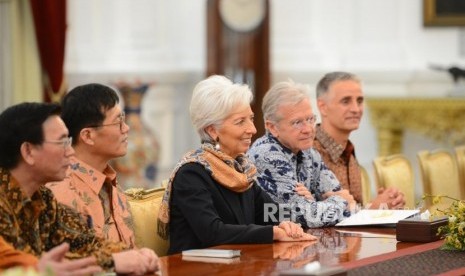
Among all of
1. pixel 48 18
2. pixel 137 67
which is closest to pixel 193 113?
pixel 48 18

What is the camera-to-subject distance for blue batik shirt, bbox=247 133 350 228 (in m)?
5.23

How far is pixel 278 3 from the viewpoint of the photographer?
1155cm

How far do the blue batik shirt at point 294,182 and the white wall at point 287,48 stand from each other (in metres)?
5.57

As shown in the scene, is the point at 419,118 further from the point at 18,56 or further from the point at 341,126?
the point at 341,126

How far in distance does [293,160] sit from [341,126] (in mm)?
950

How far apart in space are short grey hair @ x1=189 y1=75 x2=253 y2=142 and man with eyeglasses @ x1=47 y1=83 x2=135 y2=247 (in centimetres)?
44

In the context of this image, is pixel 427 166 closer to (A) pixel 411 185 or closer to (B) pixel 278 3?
(A) pixel 411 185

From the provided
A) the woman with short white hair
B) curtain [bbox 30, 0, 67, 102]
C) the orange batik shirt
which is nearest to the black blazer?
the woman with short white hair

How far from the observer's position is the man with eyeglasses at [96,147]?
446cm

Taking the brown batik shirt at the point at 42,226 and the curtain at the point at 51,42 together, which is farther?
the curtain at the point at 51,42

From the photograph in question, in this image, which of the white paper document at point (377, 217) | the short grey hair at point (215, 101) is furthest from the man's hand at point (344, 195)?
the short grey hair at point (215, 101)

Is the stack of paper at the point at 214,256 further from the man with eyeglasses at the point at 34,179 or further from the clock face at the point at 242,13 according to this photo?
the clock face at the point at 242,13

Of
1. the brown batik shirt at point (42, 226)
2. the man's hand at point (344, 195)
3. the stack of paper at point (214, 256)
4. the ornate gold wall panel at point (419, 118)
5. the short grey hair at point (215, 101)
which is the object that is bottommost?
the ornate gold wall panel at point (419, 118)

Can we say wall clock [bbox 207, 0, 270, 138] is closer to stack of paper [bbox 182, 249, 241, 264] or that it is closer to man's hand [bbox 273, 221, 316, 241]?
man's hand [bbox 273, 221, 316, 241]
